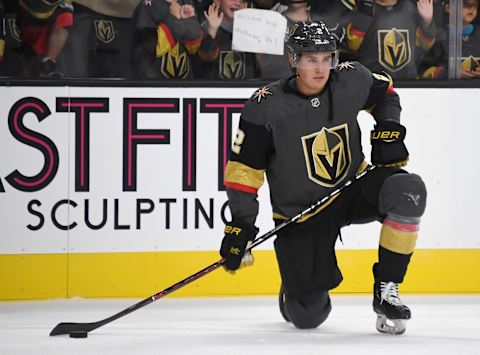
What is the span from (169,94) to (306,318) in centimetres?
122

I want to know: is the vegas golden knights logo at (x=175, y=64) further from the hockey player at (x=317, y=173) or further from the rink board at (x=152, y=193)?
the hockey player at (x=317, y=173)

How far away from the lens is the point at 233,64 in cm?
448

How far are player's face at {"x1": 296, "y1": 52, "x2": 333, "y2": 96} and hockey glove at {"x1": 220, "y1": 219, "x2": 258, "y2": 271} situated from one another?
0.48m

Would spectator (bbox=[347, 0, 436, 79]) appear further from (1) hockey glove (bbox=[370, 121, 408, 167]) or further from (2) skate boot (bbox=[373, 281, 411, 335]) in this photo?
(2) skate boot (bbox=[373, 281, 411, 335])

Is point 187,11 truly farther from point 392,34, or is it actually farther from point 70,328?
point 70,328

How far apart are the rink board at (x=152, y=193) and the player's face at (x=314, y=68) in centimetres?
97

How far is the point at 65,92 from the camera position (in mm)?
4301

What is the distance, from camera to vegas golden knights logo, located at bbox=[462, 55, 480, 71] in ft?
15.0

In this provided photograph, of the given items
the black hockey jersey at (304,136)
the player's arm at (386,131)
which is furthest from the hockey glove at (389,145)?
the black hockey jersey at (304,136)

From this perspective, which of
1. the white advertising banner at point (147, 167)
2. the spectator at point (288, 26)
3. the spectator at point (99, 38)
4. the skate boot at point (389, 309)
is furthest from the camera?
the spectator at point (288, 26)

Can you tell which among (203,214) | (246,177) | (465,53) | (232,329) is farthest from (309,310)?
(465,53)

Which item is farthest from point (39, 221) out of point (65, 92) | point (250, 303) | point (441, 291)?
point (441, 291)

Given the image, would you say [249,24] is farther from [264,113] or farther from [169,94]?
[264,113]

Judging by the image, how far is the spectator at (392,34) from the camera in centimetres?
454
